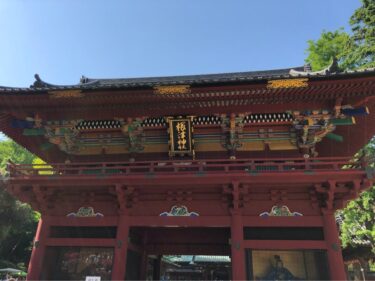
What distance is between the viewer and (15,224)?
21.3m

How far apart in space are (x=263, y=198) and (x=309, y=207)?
143 centimetres

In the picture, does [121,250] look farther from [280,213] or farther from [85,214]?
[280,213]

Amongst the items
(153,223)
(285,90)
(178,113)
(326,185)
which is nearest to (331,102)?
(285,90)

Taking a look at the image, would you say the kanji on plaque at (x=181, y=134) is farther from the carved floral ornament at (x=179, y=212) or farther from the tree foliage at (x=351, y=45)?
the tree foliage at (x=351, y=45)

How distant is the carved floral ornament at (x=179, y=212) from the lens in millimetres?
9602

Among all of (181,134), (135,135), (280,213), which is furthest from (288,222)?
(135,135)

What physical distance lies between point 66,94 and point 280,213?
26.0 feet

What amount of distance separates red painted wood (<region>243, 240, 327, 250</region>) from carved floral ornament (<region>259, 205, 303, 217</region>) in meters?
0.78

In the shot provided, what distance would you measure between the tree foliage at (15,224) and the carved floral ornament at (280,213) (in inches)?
706

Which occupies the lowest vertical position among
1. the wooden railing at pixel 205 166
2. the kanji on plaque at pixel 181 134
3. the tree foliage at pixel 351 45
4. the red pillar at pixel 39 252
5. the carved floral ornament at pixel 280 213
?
the red pillar at pixel 39 252

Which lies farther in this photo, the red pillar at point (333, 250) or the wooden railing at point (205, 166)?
the wooden railing at point (205, 166)

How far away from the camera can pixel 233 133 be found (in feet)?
34.2

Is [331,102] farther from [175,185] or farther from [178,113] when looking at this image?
[175,185]

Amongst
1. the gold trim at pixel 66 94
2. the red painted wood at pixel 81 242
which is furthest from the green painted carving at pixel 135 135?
the red painted wood at pixel 81 242
